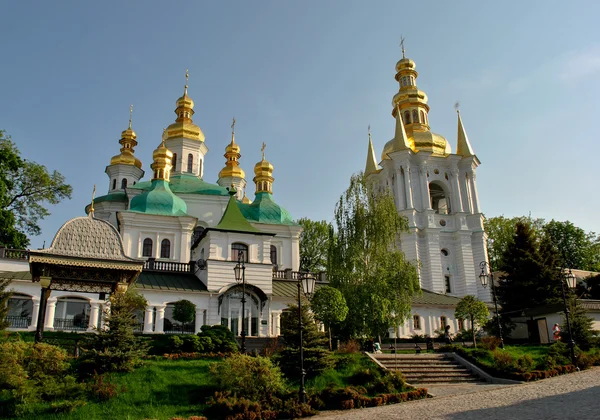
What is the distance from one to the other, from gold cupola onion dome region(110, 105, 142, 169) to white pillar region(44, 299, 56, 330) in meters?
25.3

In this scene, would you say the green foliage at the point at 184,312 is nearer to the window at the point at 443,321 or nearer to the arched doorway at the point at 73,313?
the arched doorway at the point at 73,313

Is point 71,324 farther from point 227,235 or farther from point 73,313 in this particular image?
point 227,235

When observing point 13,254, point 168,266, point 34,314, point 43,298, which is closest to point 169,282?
point 168,266

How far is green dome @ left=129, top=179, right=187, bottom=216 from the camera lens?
36.7 metres

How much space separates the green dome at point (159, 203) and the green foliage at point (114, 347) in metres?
19.3

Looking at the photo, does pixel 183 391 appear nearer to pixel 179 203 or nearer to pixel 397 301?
pixel 397 301

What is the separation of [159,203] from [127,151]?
1617 centimetres

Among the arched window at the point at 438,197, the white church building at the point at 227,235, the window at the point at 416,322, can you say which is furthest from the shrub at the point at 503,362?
the arched window at the point at 438,197

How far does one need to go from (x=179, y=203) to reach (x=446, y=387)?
24883mm

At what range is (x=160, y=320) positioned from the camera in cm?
2719

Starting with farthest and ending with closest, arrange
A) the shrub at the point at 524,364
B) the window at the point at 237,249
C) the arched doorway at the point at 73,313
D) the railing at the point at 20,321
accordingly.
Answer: the window at the point at 237,249
the arched doorway at the point at 73,313
the railing at the point at 20,321
the shrub at the point at 524,364

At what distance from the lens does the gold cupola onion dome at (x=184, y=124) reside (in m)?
48.4

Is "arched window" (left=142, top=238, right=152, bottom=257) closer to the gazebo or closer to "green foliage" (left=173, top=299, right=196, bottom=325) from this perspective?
"green foliage" (left=173, top=299, right=196, bottom=325)

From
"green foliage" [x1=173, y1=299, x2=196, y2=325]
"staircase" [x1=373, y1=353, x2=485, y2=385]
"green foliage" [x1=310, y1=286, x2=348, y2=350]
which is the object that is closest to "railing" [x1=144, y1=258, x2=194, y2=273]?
"green foliage" [x1=173, y1=299, x2=196, y2=325]
